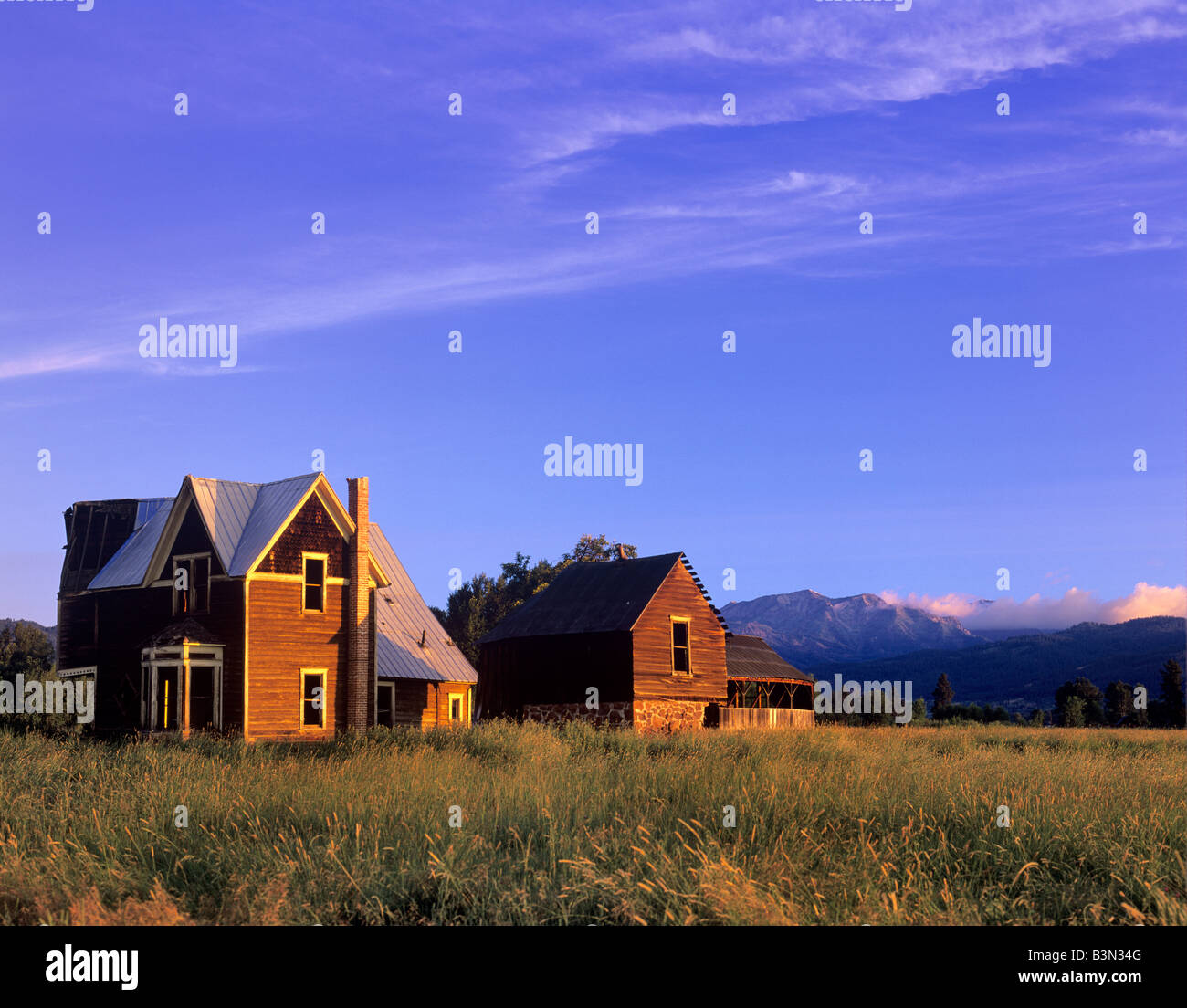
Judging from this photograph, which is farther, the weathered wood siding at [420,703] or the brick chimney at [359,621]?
the weathered wood siding at [420,703]

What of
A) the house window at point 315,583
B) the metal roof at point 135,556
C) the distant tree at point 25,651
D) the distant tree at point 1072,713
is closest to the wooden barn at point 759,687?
the house window at point 315,583

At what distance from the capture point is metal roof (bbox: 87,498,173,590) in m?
34.3

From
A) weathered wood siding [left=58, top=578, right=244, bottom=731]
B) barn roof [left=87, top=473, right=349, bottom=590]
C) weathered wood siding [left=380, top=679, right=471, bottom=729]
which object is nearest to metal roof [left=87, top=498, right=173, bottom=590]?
barn roof [left=87, top=473, right=349, bottom=590]

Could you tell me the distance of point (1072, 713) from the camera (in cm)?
7312

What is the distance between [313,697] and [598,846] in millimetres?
23662

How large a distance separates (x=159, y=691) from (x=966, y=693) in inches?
7420

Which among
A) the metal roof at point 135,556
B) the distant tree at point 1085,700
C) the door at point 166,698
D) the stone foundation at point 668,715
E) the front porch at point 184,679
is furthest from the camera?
the distant tree at point 1085,700

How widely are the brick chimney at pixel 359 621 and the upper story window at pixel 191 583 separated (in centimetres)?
420

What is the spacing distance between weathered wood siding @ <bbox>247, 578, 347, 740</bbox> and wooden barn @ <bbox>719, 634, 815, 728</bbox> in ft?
55.5

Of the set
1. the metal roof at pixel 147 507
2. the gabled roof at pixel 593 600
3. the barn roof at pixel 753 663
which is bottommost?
the barn roof at pixel 753 663

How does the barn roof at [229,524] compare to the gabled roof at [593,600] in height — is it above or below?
above

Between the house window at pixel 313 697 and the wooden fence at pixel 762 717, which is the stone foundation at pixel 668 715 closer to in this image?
the wooden fence at pixel 762 717

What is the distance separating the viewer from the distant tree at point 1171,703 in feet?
260
